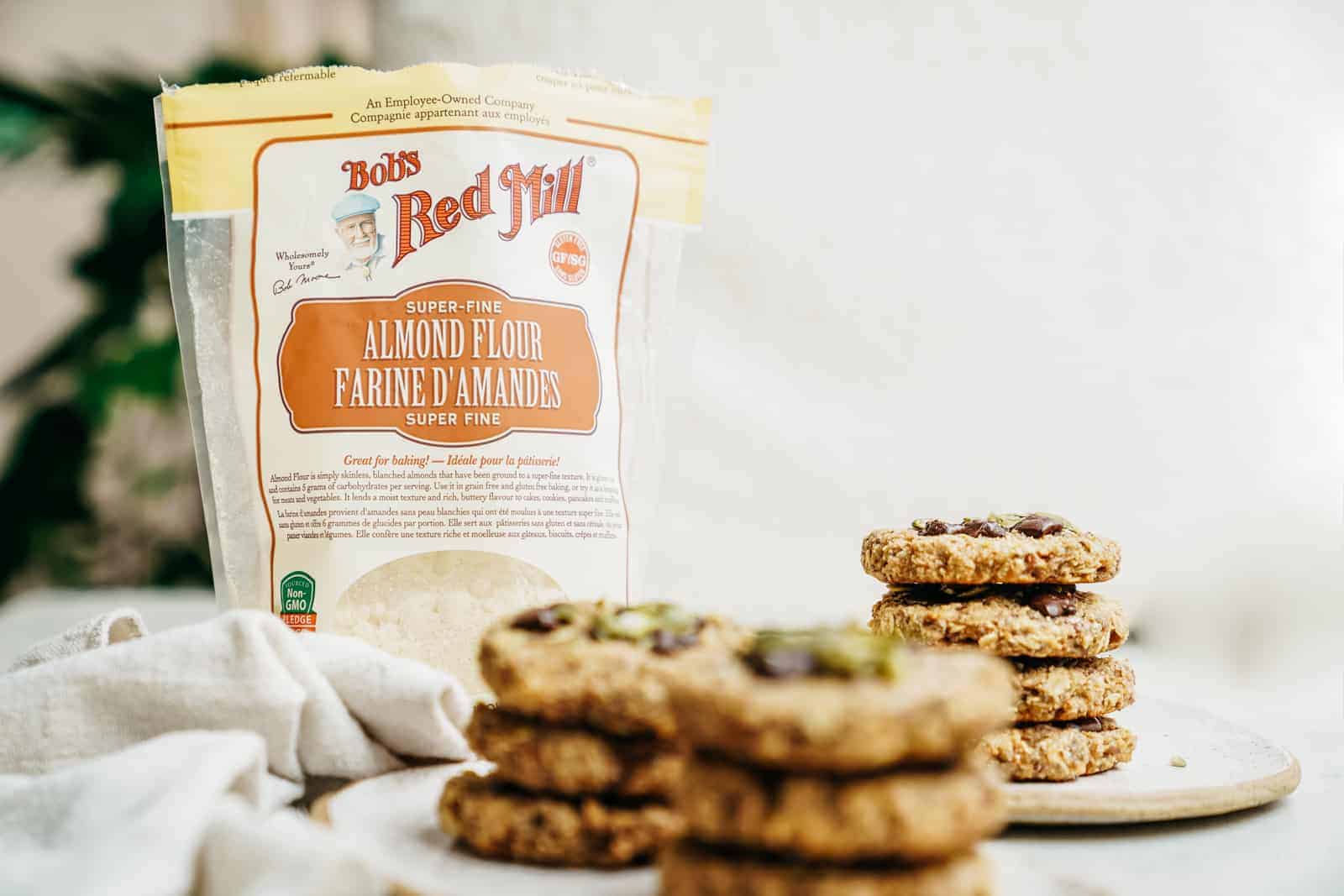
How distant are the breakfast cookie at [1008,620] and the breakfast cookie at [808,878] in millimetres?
433

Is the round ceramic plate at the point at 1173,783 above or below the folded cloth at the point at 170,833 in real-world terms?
below

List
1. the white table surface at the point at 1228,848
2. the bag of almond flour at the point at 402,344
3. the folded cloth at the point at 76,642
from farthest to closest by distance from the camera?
the bag of almond flour at the point at 402,344 < the folded cloth at the point at 76,642 < the white table surface at the point at 1228,848

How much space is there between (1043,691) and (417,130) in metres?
0.98

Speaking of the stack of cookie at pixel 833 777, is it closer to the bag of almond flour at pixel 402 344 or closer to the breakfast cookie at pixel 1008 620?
the breakfast cookie at pixel 1008 620

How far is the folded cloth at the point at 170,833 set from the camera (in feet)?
2.51

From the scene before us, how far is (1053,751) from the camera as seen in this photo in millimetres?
1075

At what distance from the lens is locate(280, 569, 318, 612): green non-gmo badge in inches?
53.7

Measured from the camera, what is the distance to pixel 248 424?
141cm

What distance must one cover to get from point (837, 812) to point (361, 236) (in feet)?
3.37

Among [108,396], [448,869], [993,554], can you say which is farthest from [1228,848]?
[108,396]

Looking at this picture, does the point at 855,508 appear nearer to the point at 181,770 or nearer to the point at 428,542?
the point at 428,542

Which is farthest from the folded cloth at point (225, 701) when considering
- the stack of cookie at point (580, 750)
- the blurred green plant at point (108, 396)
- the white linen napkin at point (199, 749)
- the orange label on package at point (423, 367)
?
the blurred green plant at point (108, 396)

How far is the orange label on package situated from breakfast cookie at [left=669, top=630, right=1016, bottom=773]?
2.45ft

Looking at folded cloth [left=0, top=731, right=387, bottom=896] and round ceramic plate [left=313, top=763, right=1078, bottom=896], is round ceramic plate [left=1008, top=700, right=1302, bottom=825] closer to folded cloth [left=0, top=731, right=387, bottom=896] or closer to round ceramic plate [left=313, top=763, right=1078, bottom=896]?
round ceramic plate [left=313, top=763, right=1078, bottom=896]
